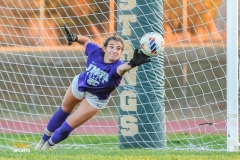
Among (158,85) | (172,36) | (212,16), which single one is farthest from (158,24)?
(172,36)

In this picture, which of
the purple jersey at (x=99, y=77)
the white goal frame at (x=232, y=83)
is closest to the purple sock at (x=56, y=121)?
the purple jersey at (x=99, y=77)

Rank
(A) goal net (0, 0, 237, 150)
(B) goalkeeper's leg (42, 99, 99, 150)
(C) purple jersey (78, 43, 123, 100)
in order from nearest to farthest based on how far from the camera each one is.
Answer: (C) purple jersey (78, 43, 123, 100) → (B) goalkeeper's leg (42, 99, 99, 150) → (A) goal net (0, 0, 237, 150)

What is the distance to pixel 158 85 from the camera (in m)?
7.63

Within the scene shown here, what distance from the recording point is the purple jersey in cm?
632

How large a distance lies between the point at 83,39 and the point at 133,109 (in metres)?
1.39

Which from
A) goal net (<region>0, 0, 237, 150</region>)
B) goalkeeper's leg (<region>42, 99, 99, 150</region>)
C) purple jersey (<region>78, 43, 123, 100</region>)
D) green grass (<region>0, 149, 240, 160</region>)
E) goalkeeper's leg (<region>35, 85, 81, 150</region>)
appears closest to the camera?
green grass (<region>0, 149, 240, 160</region>)

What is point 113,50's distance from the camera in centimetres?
637

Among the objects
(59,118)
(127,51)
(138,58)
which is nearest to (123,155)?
(138,58)

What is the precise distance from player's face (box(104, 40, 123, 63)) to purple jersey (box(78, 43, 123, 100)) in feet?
0.16

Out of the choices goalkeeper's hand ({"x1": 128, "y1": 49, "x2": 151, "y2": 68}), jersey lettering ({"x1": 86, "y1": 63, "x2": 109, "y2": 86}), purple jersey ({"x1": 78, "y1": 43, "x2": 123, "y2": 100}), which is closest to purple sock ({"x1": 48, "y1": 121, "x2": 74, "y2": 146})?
purple jersey ({"x1": 78, "y1": 43, "x2": 123, "y2": 100})

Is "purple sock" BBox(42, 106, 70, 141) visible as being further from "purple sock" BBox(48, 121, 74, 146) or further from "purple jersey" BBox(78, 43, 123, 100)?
"purple jersey" BBox(78, 43, 123, 100)

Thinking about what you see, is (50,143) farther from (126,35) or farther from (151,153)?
(126,35)

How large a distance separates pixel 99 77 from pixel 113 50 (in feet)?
1.08

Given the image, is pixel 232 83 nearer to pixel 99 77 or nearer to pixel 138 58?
pixel 138 58
